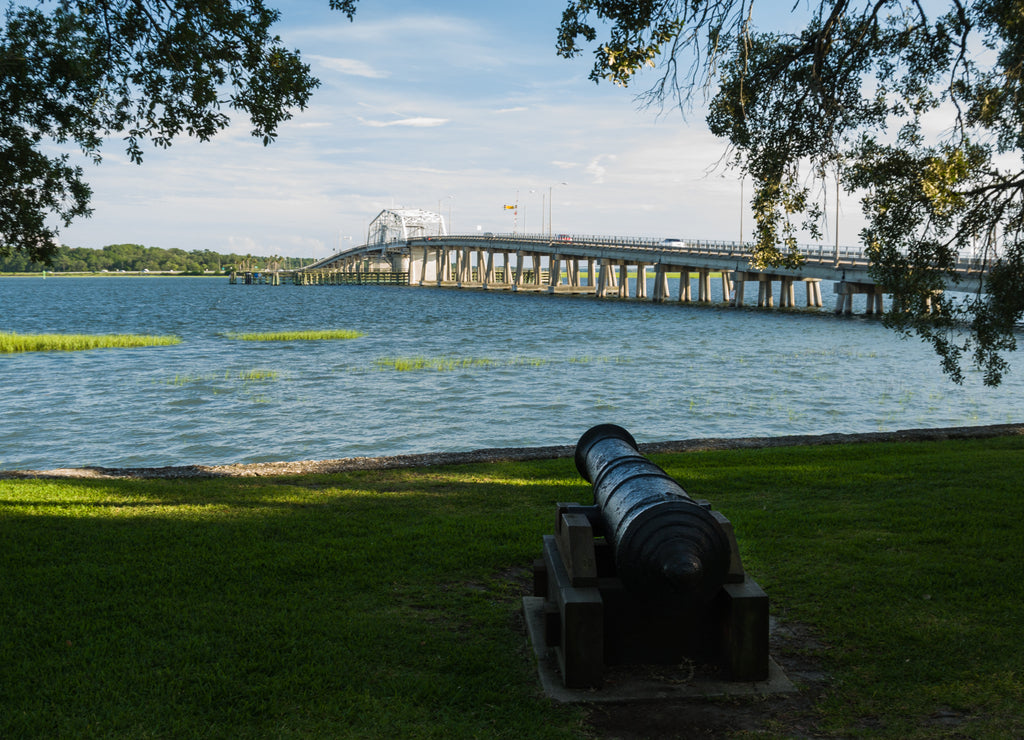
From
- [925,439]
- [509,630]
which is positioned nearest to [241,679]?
[509,630]

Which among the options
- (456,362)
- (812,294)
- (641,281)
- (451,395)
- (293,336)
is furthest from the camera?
(641,281)

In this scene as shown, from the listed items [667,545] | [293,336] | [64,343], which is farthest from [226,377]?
[667,545]

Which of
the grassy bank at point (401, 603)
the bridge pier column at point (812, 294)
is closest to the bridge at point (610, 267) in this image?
the bridge pier column at point (812, 294)

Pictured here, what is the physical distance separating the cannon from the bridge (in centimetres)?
2701

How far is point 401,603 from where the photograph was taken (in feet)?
21.4

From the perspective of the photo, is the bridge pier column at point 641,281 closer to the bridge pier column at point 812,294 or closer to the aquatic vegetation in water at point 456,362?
the bridge pier column at point 812,294

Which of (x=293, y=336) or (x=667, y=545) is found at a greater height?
(x=667, y=545)

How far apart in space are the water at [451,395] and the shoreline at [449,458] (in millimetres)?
4782

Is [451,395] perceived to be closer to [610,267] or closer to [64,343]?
[64,343]

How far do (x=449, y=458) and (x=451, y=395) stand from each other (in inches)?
527

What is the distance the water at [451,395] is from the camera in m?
19.2

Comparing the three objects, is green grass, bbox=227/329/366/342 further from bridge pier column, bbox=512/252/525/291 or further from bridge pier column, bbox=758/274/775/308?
bridge pier column, bbox=512/252/525/291

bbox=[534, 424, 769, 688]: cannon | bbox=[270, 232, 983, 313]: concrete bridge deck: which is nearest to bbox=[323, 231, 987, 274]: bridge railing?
bbox=[270, 232, 983, 313]: concrete bridge deck

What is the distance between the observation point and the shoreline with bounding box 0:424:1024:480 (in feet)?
38.5
